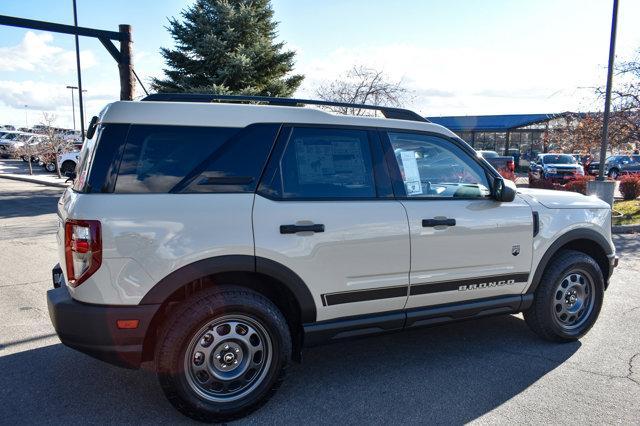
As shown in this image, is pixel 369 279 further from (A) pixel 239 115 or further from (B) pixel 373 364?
(A) pixel 239 115

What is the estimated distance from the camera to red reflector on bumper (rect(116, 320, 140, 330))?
2.82 metres

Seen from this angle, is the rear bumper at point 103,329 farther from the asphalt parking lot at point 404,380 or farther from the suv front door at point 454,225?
the suv front door at point 454,225

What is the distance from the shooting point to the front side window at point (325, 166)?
323 cm

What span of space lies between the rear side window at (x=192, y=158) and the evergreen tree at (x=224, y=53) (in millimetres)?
12493

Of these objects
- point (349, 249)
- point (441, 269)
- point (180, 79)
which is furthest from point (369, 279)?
point (180, 79)

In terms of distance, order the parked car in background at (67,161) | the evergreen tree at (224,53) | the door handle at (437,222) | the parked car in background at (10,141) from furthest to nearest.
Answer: the parked car in background at (10,141) < the parked car in background at (67,161) < the evergreen tree at (224,53) < the door handle at (437,222)

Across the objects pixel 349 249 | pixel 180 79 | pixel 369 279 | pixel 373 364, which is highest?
pixel 180 79

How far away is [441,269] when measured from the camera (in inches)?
144

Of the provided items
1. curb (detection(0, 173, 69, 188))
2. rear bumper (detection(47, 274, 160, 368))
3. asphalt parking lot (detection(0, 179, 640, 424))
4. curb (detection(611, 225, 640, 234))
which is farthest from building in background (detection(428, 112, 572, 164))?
rear bumper (detection(47, 274, 160, 368))

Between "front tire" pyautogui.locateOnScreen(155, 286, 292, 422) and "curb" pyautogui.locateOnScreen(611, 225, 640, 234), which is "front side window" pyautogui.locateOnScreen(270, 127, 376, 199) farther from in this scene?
"curb" pyautogui.locateOnScreen(611, 225, 640, 234)

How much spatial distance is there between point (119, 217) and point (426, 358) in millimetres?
2669

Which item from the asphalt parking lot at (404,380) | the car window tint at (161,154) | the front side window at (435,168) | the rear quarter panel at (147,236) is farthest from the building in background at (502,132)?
the rear quarter panel at (147,236)

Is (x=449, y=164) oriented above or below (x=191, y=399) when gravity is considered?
above

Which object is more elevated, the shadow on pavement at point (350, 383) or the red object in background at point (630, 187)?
the red object in background at point (630, 187)
